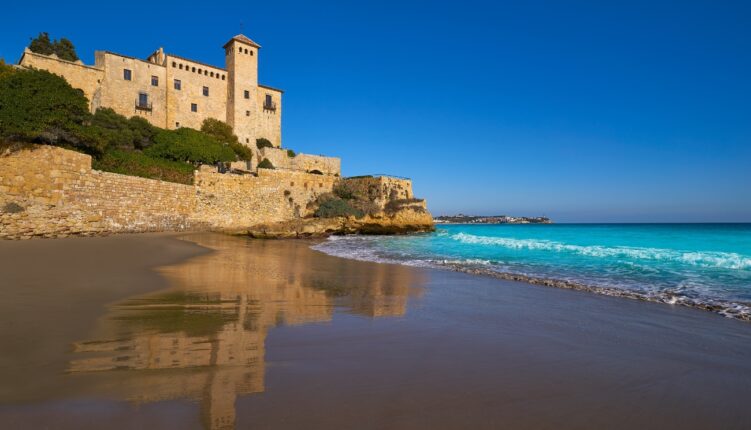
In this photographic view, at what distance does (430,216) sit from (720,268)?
24.3 meters

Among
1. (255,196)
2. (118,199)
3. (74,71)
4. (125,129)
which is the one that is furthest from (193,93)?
(118,199)

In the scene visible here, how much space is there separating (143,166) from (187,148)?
15.2 feet

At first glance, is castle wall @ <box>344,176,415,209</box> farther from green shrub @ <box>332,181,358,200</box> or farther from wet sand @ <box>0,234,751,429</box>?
wet sand @ <box>0,234,751,429</box>

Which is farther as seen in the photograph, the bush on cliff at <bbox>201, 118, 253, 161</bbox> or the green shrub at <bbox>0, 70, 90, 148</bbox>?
the bush on cliff at <bbox>201, 118, 253, 161</bbox>

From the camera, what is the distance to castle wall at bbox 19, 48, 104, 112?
25938 mm

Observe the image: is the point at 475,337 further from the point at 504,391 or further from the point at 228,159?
the point at 228,159

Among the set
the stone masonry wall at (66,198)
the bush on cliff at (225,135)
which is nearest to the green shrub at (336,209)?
the bush on cliff at (225,135)

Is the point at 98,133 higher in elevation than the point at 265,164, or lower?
lower

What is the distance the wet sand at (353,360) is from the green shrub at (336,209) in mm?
22405

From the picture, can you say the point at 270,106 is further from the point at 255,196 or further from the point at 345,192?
the point at 255,196

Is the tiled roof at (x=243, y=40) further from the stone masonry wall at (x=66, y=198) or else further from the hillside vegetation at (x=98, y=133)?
the stone masonry wall at (x=66, y=198)

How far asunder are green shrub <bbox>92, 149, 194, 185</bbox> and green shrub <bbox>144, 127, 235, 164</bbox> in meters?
1.14

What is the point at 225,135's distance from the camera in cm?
3381

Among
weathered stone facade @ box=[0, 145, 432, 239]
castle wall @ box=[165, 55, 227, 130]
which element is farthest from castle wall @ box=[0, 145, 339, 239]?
castle wall @ box=[165, 55, 227, 130]
